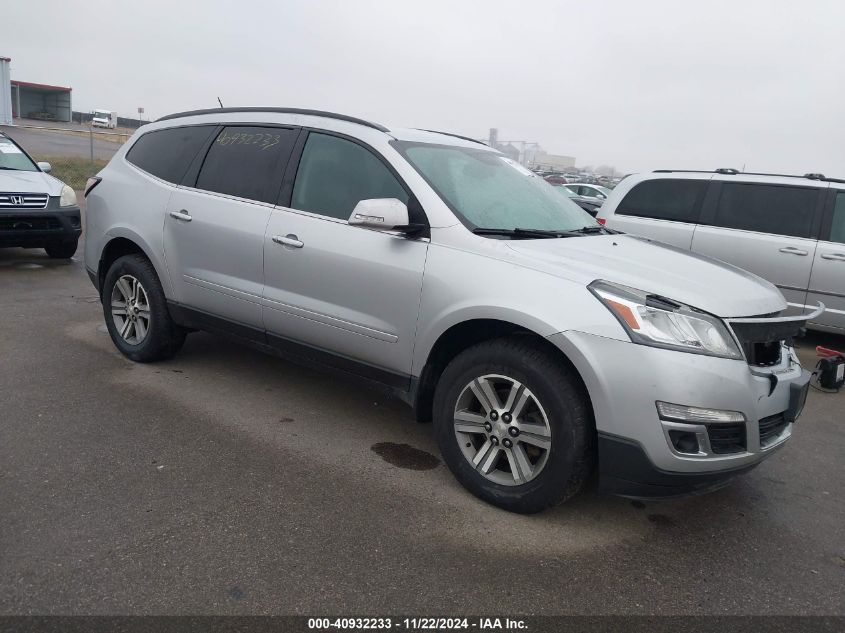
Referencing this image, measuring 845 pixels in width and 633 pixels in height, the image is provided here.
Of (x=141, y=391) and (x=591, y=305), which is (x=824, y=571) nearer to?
(x=591, y=305)

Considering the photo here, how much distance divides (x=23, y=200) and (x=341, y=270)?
609cm

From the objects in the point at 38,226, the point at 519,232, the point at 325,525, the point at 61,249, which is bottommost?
the point at 325,525

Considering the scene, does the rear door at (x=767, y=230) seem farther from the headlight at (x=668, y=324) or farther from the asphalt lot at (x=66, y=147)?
the asphalt lot at (x=66, y=147)

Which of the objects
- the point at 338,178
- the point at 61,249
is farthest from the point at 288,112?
the point at 61,249

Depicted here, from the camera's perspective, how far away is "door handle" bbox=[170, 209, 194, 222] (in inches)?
175

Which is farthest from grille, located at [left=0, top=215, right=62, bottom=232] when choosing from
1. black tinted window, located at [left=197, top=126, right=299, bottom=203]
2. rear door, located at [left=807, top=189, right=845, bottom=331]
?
rear door, located at [left=807, top=189, right=845, bottom=331]

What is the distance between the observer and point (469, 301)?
125 inches

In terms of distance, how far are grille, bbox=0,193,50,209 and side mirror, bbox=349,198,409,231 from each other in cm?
627

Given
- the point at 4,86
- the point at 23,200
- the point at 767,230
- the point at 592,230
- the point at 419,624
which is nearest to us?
the point at 419,624

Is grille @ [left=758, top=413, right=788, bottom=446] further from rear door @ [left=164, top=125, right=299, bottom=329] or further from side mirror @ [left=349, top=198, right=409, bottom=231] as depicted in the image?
rear door @ [left=164, top=125, right=299, bottom=329]

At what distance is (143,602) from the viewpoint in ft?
7.81

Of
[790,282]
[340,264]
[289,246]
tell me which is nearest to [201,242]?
[289,246]

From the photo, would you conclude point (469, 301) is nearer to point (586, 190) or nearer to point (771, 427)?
point (771, 427)

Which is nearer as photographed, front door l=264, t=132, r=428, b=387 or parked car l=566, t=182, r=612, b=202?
front door l=264, t=132, r=428, b=387
